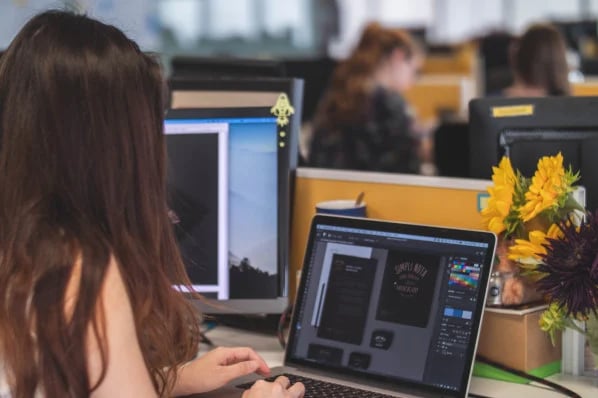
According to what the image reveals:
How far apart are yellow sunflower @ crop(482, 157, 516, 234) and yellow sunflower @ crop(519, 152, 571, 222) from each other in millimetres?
33

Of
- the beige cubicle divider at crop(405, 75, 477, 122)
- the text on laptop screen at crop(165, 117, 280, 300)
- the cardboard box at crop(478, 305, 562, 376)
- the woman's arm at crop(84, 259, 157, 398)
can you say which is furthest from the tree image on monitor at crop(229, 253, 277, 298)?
the beige cubicle divider at crop(405, 75, 477, 122)

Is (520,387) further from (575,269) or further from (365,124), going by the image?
(365,124)

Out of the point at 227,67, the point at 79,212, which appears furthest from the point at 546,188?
the point at 227,67

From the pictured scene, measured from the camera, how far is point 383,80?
4359 mm

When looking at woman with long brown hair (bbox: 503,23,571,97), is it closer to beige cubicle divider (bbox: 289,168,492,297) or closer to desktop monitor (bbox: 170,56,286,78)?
desktop monitor (bbox: 170,56,286,78)

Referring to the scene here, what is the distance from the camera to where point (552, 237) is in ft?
5.17

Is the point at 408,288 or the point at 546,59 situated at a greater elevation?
the point at 546,59

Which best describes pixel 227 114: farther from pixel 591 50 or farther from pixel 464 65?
pixel 464 65

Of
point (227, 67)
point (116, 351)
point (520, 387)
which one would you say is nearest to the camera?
point (116, 351)

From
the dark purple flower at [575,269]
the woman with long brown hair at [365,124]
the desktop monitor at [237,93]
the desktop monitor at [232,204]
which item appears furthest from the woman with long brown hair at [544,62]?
the dark purple flower at [575,269]

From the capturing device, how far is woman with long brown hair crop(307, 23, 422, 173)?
4.01 metres

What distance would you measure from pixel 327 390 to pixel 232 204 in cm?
48

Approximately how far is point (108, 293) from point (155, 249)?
120 mm

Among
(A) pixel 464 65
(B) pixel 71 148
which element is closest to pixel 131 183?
(B) pixel 71 148
